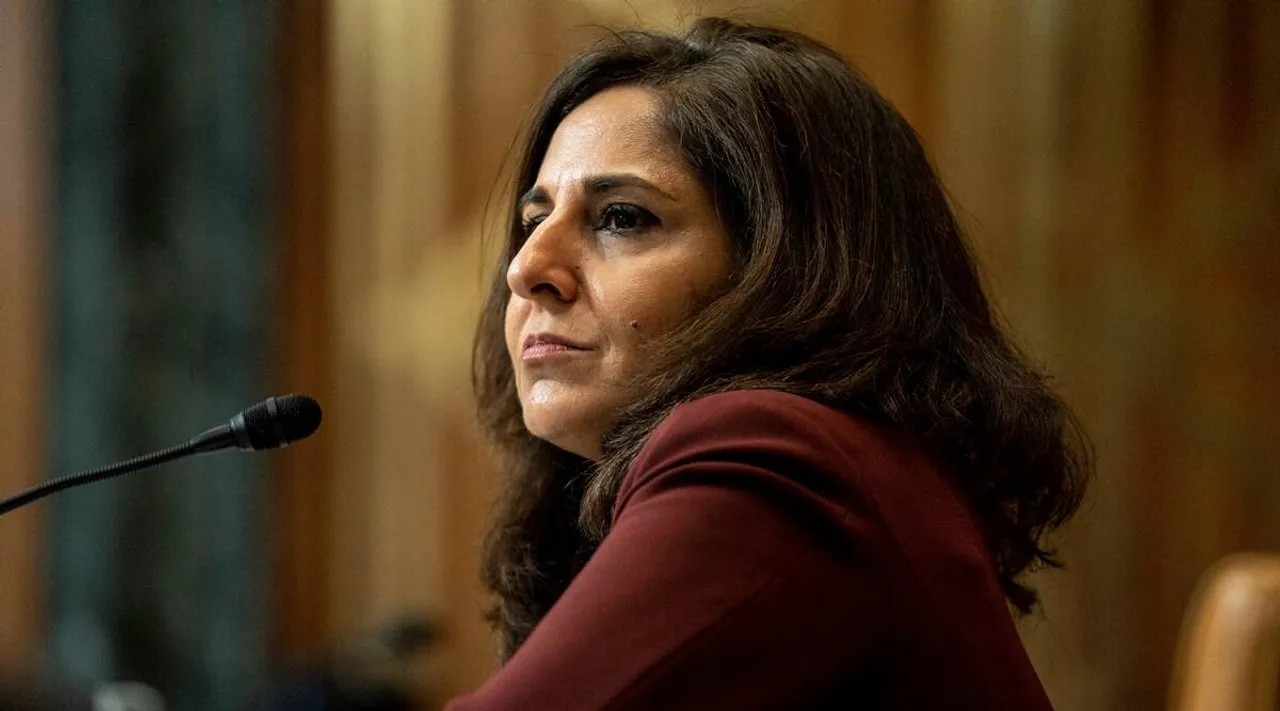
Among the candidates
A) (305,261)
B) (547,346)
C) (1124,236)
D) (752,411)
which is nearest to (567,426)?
(547,346)

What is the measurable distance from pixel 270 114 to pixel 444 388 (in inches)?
25.2

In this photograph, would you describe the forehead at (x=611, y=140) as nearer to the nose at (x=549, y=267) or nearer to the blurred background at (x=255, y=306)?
the nose at (x=549, y=267)

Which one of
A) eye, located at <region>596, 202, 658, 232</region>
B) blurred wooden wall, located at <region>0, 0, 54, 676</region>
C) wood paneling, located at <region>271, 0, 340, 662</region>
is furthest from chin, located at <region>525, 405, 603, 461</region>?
blurred wooden wall, located at <region>0, 0, 54, 676</region>

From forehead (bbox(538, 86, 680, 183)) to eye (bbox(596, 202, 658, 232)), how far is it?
3 cm

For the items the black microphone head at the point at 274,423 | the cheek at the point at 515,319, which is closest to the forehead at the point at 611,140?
the cheek at the point at 515,319

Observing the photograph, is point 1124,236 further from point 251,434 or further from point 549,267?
point 251,434

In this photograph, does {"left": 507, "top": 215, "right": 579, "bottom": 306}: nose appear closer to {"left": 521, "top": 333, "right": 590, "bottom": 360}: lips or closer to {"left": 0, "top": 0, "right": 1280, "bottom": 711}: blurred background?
{"left": 521, "top": 333, "right": 590, "bottom": 360}: lips

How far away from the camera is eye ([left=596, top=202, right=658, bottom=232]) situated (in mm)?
1083

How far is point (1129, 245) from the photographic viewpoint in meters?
1.92

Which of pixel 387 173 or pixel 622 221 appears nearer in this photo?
pixel 622 221

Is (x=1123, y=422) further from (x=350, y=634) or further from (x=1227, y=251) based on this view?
(x=350, y=634)

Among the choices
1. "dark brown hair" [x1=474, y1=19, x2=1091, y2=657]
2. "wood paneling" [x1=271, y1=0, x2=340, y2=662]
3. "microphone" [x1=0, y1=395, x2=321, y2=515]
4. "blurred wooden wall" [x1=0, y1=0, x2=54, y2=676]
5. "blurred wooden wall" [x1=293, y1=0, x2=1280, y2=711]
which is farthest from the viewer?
"wood paneling" [x1=271, y1=0, x2=340, y2=662]

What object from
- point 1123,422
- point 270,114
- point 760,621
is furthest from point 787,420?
point 270,114

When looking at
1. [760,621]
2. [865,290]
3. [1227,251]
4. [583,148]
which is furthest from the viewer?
[1227,251]
